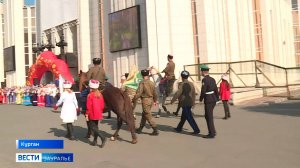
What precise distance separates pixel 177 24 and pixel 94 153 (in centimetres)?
1510

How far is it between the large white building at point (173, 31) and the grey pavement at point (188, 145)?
1041 centimetres

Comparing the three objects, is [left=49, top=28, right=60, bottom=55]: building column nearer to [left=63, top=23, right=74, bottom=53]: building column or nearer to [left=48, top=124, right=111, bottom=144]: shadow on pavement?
[left=63, top=23, right=74, bottom=53]: building column

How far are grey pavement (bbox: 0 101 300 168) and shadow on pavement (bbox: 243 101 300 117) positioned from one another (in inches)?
4.2

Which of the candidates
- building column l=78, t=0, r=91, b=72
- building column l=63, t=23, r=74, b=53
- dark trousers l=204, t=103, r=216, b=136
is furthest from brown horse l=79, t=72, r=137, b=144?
building column l=63, t=23, r=74, b=53

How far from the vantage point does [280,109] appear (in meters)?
12.4

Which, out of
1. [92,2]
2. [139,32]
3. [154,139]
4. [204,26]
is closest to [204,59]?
[204,26]

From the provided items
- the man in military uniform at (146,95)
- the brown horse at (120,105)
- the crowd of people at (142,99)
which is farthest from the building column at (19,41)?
the brown horse at (120,105)

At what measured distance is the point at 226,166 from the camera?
19.0 feet

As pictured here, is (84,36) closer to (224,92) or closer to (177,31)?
(177,31)

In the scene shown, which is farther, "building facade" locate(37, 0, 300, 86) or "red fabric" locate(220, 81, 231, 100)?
"building facade" locate(37, 0, 300, 86)

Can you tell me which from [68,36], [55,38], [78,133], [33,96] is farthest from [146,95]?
[55,38]

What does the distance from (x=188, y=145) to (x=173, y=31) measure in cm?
1416

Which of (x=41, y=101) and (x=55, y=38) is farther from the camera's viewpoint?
(x=55, y=38)

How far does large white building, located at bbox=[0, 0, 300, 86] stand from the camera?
830 inches
